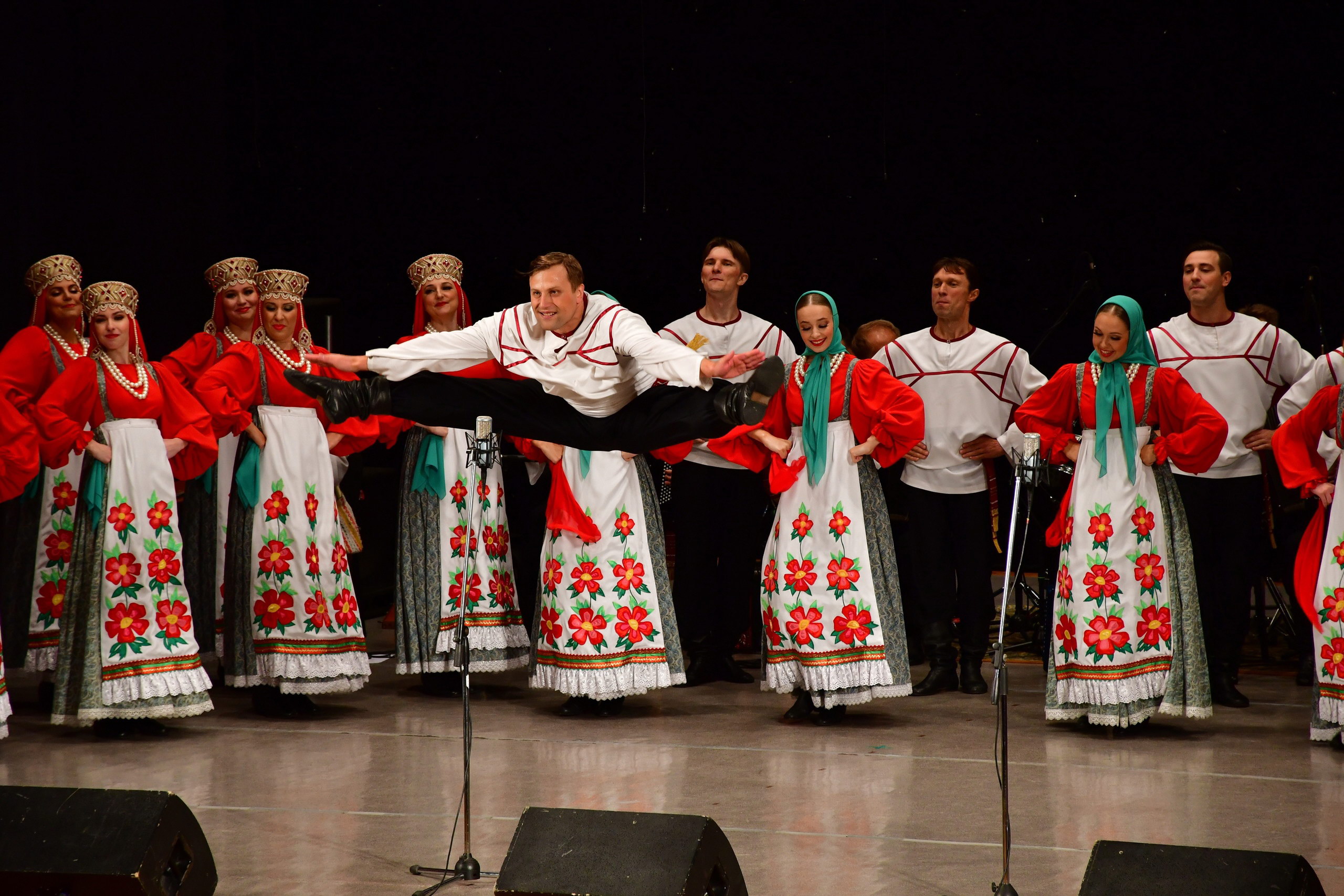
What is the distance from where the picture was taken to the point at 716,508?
5.43 m

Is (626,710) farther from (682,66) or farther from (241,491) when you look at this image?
(682,66)

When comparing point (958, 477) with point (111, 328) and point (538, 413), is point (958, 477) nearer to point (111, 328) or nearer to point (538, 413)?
point (538, 413)

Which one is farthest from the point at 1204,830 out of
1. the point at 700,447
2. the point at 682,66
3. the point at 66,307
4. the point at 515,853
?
the point at 682,66

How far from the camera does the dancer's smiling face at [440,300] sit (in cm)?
518

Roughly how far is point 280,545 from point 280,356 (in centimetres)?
67

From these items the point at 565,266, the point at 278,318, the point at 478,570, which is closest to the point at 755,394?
the point at 565,266

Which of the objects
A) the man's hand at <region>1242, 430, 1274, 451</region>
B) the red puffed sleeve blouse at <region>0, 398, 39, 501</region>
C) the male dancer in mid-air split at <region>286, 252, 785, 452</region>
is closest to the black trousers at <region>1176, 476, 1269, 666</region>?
the man's hand at <region>1242, 430, 1274, 451</region>

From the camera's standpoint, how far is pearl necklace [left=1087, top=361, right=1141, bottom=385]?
4527 millimetres

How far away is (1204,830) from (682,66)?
183 inches

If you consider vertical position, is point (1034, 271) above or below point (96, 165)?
below

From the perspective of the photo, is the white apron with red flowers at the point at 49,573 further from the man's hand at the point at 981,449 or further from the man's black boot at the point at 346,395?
the man's hand at the point at 981,449

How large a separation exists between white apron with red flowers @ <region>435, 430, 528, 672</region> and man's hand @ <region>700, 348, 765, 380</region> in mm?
1994

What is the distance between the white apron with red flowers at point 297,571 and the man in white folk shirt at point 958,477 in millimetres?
2092

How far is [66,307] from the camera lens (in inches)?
191
